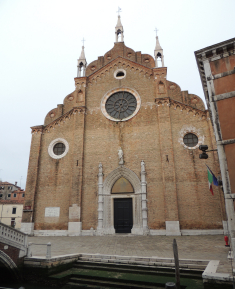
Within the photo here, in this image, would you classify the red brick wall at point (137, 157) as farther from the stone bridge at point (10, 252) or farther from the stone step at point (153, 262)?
the stone bridge at point (10, 252)

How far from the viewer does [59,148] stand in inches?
740

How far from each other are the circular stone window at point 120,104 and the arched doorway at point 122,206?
17.4ft

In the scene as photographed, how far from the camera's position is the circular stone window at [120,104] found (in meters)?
18.5

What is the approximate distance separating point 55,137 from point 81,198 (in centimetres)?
590

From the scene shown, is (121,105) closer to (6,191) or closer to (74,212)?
(74,212)

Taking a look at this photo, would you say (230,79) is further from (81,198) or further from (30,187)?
(30,187)

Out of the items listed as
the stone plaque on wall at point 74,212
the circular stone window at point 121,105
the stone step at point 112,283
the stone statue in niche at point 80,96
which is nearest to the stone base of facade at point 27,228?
the stone plaque on wall at point 74,212

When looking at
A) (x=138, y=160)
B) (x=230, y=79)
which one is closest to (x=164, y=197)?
(x=138, y=160)

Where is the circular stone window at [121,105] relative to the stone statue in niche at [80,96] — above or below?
below

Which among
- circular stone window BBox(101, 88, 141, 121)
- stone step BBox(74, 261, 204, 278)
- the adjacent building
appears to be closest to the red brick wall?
circular stone window BBox(101, 88, 141, 121)

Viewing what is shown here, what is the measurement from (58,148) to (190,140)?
10757 millimetres

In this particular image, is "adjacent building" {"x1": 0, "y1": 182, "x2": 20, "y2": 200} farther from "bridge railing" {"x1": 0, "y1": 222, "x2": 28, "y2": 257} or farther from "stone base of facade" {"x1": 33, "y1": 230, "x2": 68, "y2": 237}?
"bridge railing" {"x1": 0, "y1": 222, "x2": 28, "y2": 257}

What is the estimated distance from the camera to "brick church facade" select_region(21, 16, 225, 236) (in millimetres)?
15375

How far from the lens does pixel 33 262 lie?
25.9ft
